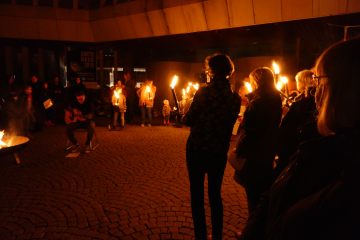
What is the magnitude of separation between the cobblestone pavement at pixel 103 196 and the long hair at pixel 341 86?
2944 millimetres

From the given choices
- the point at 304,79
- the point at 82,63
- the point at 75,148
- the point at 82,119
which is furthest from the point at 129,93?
the point at 304,79

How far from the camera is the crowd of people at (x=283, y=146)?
97 cm

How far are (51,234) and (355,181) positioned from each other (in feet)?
12.2

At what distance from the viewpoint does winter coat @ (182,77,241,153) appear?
2893mm

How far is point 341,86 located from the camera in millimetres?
1040

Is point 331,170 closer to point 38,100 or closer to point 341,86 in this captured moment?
point 341,86

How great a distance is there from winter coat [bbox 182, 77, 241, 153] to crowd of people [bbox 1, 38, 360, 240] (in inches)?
0.4

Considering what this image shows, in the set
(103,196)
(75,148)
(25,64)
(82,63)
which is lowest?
(103,196)

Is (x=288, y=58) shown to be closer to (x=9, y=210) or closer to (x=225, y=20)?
(x=225, y=20)

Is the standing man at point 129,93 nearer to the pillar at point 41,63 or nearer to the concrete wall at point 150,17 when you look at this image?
the concrete wall at point 150,17

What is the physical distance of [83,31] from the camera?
640 inches

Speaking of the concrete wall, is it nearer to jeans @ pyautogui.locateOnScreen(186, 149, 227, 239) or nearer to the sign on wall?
the sign on wall

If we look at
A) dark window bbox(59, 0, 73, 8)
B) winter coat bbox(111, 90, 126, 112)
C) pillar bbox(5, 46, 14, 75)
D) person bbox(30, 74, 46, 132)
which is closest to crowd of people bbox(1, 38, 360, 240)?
winter coat bbox(111, 90, 126, 112)

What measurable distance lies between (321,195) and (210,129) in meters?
1.95
